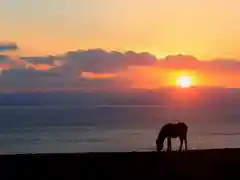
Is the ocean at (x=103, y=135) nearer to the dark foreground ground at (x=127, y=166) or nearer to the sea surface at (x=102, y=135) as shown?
the sea surface at (x=102, y=135)

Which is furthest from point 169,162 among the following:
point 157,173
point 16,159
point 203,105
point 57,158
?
point 203,105

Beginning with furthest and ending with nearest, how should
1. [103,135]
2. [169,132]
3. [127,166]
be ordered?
1. [103,135]
2. [169,132]
3. [127,166]

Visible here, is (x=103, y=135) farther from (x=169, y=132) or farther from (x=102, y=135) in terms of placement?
(x=169, y=132)

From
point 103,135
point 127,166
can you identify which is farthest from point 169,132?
point 103,135

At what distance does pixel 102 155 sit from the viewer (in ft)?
52.8

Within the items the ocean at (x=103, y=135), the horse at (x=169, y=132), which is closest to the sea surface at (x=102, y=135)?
the ocean at (x=103, y=135)

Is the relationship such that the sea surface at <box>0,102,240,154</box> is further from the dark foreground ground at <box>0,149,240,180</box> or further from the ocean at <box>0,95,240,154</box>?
the dark foreground ground at <box>0,149,240,180</box>

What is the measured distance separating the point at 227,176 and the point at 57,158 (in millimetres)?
5050

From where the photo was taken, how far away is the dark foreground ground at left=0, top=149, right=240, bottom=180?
1254 centimetres

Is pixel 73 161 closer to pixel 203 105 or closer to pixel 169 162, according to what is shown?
pixel 169 162

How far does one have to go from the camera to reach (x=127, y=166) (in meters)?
13.9

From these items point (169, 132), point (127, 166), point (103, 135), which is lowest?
point (127, 166)

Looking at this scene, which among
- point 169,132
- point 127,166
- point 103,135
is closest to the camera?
point 127,166

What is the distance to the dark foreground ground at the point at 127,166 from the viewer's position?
1254cm
